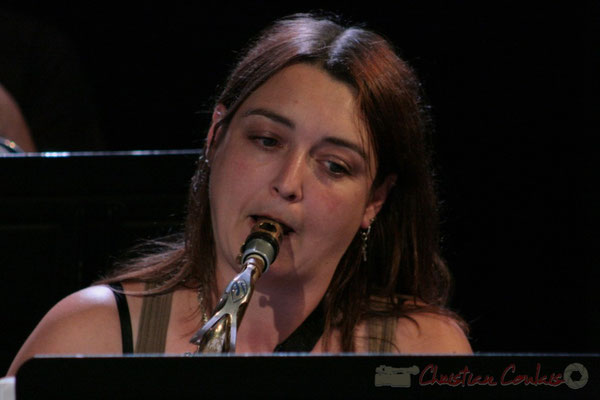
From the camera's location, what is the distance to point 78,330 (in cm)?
160

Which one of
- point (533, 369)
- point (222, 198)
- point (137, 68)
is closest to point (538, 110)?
point (137, 68)

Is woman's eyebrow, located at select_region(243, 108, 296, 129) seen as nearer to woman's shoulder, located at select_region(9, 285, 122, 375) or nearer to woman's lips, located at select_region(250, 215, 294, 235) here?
woman's lips, located at select_region(250, 215, 294, 235)

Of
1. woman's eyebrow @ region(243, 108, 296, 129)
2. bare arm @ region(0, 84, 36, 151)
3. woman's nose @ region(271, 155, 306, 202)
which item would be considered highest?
woman's eyebrow @ region(243, 108, 296, 129)

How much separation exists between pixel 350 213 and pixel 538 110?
5.63 ft

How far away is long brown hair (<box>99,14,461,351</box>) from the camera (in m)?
1.71

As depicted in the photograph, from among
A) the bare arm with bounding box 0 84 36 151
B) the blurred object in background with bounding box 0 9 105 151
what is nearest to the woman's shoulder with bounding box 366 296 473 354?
the bare arm with bounding box 0 84 36 151

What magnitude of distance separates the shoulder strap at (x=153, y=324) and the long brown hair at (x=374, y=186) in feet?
0.09

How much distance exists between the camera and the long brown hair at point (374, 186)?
1.71m

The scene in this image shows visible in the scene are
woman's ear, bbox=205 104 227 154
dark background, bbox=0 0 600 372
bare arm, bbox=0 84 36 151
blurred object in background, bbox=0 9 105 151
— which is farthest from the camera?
blurred object in background, bbox=0 9 105 151

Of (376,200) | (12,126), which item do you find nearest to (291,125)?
(376,200)

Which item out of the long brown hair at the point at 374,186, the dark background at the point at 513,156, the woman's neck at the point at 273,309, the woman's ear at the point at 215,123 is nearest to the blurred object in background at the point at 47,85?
the dark background at the point at 513,156

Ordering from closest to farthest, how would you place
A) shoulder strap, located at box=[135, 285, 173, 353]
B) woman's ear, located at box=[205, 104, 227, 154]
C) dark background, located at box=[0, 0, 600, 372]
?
shoulder strap, located at box=[135, 285, 173, 353] < woman's ear, located at box=[205, 104, 227, 154] < dark background, located at box=[0, 0, 600, 372]

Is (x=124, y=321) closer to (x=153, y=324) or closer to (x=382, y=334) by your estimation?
(x=153, y=324)

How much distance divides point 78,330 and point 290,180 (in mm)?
467
